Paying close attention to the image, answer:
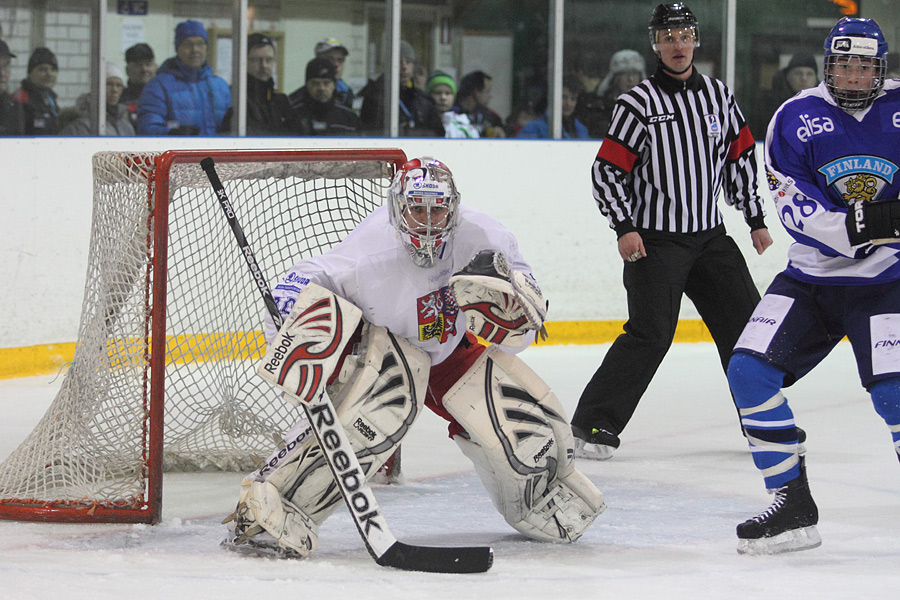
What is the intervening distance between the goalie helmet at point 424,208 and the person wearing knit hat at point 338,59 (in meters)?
3.49

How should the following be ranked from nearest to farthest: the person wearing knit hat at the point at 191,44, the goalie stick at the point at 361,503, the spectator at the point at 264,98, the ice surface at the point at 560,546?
1. the ice surface at the point at 560,546
2. the goalie stick at the point at 361,503
3. the person wearing knit hat at the point at 191,44
4. the spectator at the point at 264,98

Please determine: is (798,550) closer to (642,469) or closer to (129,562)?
(642,469)

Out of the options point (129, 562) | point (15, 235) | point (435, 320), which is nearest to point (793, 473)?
point (435, 320)

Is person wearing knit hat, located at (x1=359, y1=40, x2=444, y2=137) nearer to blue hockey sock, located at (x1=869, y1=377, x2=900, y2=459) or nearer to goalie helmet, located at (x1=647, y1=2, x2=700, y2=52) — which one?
goalie helmet, located at (x1=647, y1=2, x2=700, y2=52)

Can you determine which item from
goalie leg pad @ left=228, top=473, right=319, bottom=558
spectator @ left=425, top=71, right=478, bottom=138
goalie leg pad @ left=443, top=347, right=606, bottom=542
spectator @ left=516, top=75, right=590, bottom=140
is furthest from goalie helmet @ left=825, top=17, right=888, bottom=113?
spectator @ left=516, top=75, right=590, bottom=140

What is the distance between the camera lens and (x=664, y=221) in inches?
151

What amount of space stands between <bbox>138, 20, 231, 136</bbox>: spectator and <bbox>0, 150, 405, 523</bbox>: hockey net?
1871mm

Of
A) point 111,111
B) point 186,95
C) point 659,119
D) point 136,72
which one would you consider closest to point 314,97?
point 186,95

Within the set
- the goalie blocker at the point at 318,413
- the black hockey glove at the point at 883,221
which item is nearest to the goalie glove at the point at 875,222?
the black hockey glove at the point at 883,221

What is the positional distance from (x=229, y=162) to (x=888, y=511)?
180 cm

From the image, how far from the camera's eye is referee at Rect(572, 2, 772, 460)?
3.79 m

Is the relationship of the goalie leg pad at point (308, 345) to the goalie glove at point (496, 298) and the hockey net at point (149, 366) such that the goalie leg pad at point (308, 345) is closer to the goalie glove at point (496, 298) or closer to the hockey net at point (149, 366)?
the goalie glove at point (496, 298)

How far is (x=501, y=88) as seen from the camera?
6504mm

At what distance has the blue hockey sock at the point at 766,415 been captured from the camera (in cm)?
266
